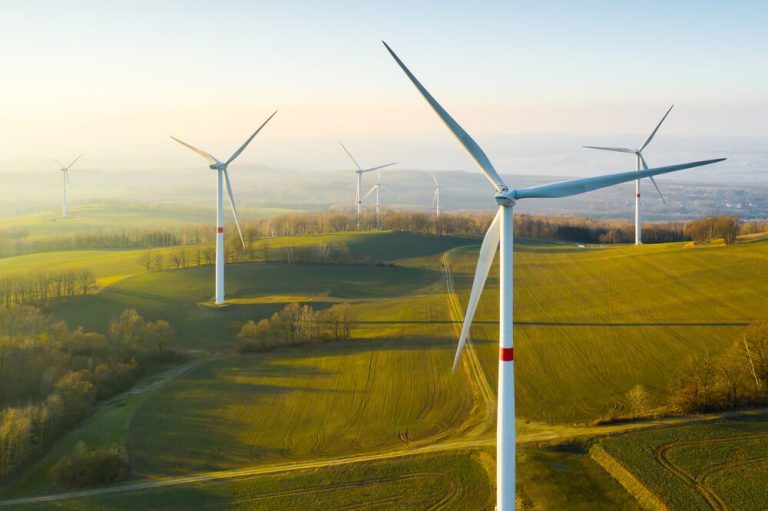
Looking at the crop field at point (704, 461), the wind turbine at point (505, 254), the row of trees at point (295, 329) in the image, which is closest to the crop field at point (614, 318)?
the crop field at point (704, 461)

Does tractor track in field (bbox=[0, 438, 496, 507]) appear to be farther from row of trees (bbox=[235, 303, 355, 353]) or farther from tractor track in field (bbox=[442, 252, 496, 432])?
row of trees (bbox=[235, 303, 355, 353])

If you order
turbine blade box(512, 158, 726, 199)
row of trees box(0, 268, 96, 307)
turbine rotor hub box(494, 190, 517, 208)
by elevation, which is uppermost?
turbine blade box(512, 158, 726, 199)

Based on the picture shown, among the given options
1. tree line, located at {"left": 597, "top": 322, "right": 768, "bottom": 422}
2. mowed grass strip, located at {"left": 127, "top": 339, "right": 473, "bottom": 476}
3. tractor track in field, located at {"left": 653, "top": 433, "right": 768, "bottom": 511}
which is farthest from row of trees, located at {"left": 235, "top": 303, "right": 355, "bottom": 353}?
tractor track in field, located at {"left": 653, "top": 433, "right": 768, "bottom": 511}

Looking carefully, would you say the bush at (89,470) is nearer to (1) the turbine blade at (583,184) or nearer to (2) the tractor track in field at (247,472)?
(2) the tractor track in field at (247,472)

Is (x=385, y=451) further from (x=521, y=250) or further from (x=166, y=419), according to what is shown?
(x=521, y=250)

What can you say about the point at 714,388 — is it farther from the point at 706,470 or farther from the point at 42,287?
the point at 42,287

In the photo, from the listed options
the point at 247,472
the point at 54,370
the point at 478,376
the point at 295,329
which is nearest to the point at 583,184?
the point at 247,472

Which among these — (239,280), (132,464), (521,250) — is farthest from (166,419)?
(521,250)
